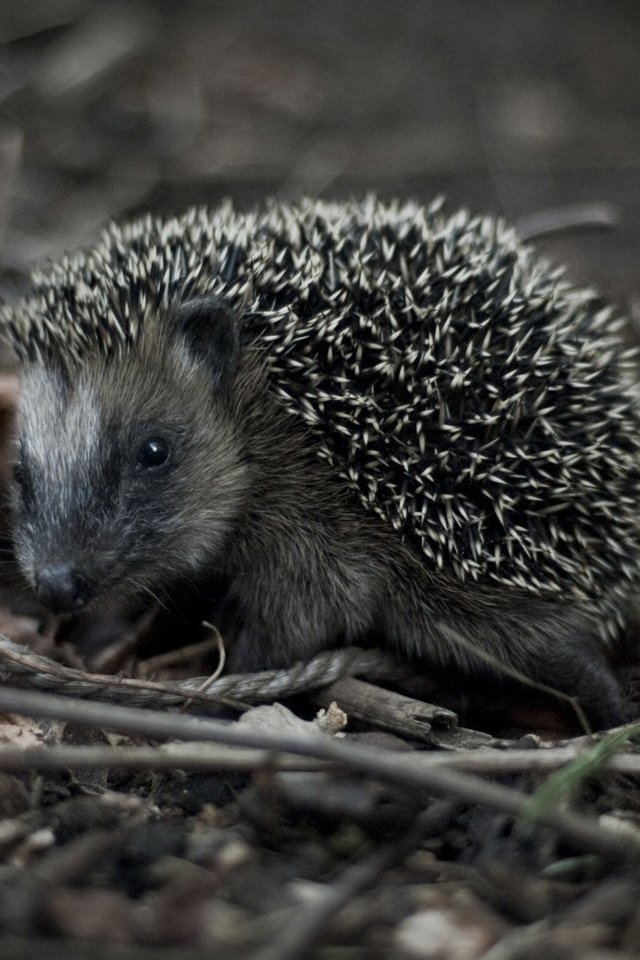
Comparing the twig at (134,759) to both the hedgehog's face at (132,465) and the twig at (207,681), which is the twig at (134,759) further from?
the hedgehog's face at (132,465)

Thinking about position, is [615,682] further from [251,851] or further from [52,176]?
[52,176]

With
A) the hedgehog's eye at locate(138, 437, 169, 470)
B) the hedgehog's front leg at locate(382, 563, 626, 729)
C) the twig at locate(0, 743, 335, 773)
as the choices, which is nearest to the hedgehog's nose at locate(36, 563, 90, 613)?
the hedgehog's eye at locate(138, 437, 169, 470)

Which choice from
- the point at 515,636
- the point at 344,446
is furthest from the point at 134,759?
the point at 515,636

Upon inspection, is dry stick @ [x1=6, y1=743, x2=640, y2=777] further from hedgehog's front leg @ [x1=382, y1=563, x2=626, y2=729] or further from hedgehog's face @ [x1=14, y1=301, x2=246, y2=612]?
hedgehog's face @ [x1=14, y1=301, x2=246, y2=612]

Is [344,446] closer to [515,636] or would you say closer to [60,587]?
[515,636]

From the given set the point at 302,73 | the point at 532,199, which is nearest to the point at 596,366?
the point at 532,199

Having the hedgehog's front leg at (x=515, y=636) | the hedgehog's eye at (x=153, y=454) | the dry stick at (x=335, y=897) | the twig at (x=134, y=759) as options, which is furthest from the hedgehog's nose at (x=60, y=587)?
the dry stick at (x=335, y=897)
